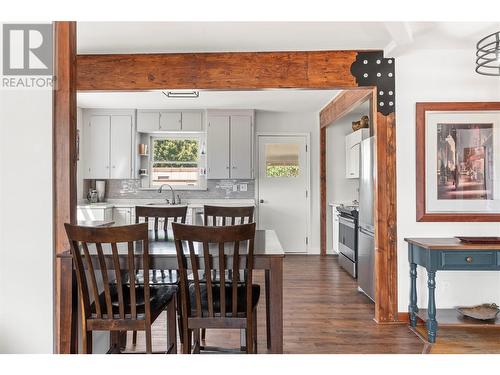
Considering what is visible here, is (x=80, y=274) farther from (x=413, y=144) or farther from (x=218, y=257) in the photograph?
(x=413, y=144)

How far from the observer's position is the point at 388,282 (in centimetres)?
336

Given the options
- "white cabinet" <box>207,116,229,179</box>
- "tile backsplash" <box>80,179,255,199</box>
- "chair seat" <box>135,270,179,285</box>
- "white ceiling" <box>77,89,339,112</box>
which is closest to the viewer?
"chair seat" <box>135,270,179,285</box>

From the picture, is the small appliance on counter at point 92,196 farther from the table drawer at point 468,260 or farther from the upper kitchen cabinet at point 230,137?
the table drawer at point 468,260

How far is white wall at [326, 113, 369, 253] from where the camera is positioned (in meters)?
6.48

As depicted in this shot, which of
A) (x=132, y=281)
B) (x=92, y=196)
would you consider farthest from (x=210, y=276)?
(x=92, y=196)

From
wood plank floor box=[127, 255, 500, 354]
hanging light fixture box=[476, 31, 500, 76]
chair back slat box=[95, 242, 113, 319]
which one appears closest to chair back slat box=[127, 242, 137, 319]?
chair back slat box=[95, 242, 113, 319]

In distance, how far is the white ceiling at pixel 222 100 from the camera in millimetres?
5086

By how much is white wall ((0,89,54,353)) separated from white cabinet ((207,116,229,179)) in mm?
4121

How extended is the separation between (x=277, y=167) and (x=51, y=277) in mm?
4846

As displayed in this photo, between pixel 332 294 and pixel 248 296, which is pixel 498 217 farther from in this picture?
pixel 248 296

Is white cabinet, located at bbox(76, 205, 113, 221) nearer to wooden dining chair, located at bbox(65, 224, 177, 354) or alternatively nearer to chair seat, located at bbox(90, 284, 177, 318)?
chair seat, located at bbox(90, 284, 177, 318)

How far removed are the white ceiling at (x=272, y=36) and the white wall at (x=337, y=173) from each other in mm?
3212
